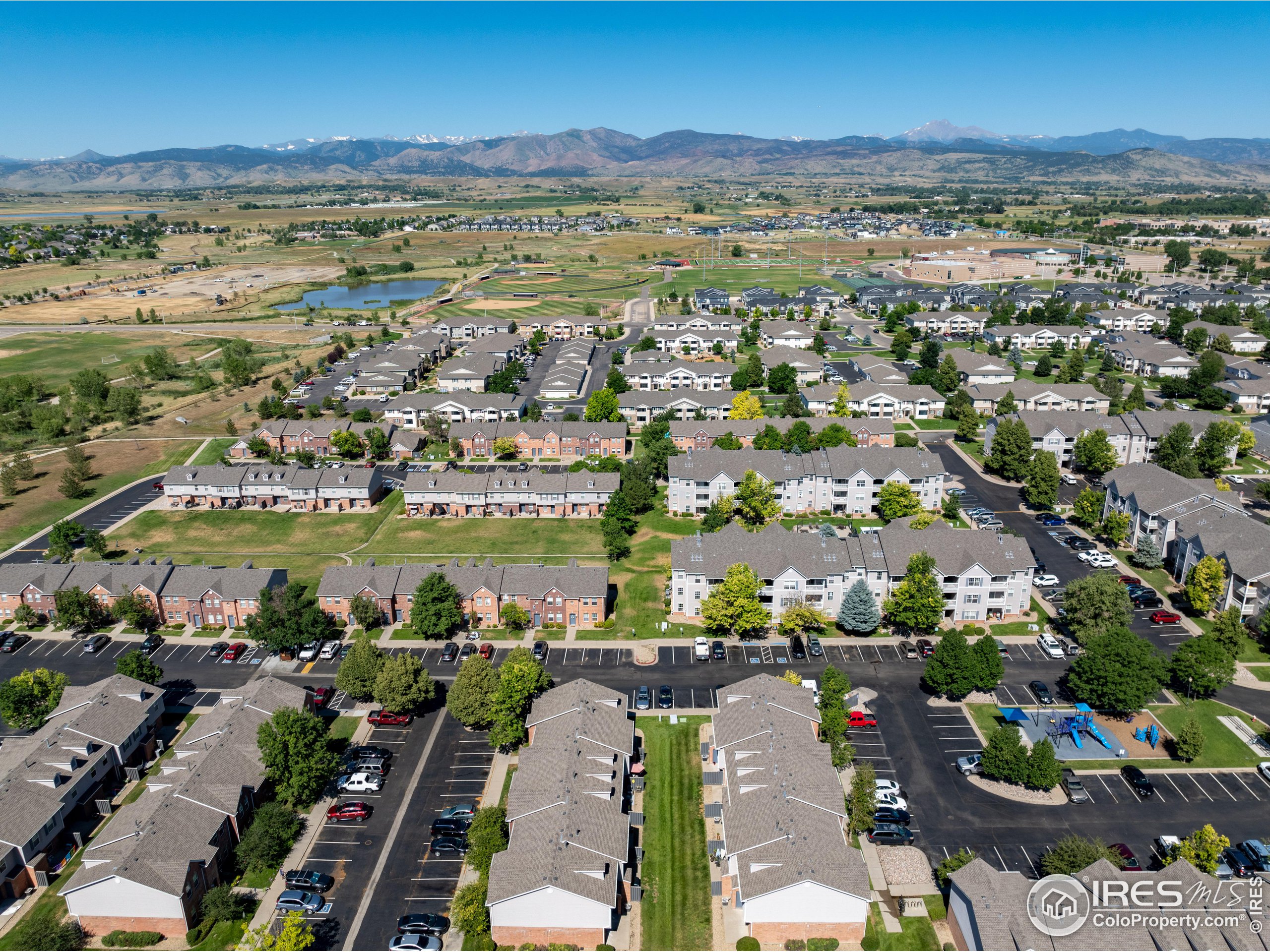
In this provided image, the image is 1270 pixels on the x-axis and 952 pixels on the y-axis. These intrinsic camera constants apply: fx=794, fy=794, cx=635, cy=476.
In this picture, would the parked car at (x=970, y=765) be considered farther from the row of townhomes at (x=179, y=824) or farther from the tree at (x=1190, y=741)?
the row of townhomes at (x=179, y=824)

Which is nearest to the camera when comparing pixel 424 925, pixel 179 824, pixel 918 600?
pixel 424 925

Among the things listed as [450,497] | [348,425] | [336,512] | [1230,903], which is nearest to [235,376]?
[348,425]

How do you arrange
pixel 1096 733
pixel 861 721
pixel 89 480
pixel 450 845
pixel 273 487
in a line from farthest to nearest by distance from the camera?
pixel 89 480 → pixel 273 487 → pixel 861 721 → pixel 1096 733 → pixel 450 845

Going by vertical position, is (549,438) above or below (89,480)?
above

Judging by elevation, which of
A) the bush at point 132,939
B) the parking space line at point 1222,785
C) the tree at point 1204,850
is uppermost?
the tree at point 1204,850

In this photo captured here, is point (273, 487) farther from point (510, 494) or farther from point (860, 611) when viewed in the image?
point (860, 611)

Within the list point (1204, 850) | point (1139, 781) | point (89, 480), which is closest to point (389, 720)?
point (1139, 781)

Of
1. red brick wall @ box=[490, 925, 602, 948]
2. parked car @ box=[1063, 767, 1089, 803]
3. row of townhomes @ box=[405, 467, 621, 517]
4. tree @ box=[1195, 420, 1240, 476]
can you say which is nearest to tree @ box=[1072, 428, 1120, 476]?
tree @ box=[1195, 420, 1240, 476]

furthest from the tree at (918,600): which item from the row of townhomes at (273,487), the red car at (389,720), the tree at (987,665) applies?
the row of townhomes at (273,487)
